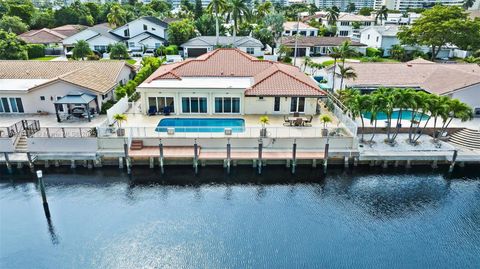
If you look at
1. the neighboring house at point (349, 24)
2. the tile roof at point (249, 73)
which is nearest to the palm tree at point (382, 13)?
the neighboring house at point (349, 24)

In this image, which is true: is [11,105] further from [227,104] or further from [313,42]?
[313,42]

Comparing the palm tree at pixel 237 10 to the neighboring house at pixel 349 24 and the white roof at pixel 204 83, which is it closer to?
the white roof at pixel 204 83

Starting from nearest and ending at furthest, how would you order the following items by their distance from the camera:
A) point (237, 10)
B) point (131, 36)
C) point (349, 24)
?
point (237, 10) < point (131, 36) < point (349, 24)

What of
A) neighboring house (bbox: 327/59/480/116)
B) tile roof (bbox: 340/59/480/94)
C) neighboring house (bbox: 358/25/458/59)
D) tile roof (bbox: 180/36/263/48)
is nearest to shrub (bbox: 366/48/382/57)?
neighboring house (bbox: 358/25/458/59)

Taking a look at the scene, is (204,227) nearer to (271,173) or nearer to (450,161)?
(271,173)

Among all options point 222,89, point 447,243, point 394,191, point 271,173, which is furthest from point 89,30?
point 447,243

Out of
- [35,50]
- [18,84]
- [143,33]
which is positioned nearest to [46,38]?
[35,50]
